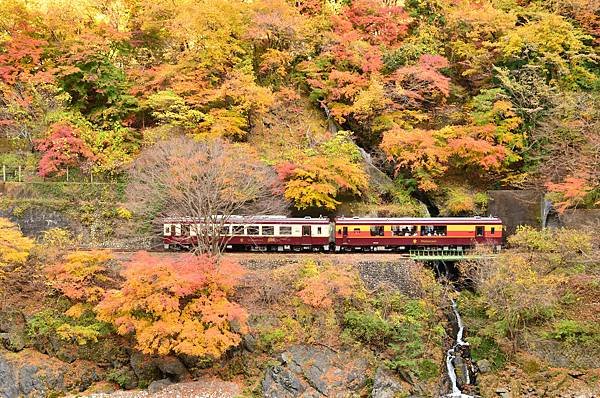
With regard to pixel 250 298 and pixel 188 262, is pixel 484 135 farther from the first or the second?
pixel 188 262

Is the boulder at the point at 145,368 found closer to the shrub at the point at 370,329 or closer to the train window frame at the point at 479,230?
the shrub at the point at 370,329

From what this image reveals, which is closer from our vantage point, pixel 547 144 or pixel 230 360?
pixel 230 360

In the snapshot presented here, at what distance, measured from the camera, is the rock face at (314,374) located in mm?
19078

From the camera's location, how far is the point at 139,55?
115 feet

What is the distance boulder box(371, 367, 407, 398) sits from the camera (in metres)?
18.9

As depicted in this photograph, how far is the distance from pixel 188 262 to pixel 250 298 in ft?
10.9

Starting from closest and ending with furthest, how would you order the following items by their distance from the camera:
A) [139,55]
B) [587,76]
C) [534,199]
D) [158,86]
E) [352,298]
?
[352,298]
[534,199]
[587,76]
[158,86]
[139,55]

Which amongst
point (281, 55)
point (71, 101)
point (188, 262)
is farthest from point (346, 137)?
point (71, 101)

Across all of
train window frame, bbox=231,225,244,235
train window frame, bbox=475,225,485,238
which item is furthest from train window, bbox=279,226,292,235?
train window frame, bbox=475,225,485,238

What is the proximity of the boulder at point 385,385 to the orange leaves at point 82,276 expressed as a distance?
11272 mm

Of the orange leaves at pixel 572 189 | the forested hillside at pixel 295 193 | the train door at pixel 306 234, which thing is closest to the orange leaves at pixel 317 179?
the forested hillside at pixel 295 193

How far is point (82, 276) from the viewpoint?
21734mm

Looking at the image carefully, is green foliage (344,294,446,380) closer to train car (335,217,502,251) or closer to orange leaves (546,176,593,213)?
train car (335,217,502,251)

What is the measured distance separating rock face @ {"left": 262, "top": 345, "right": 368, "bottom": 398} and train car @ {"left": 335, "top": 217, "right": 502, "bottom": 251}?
254 inches
